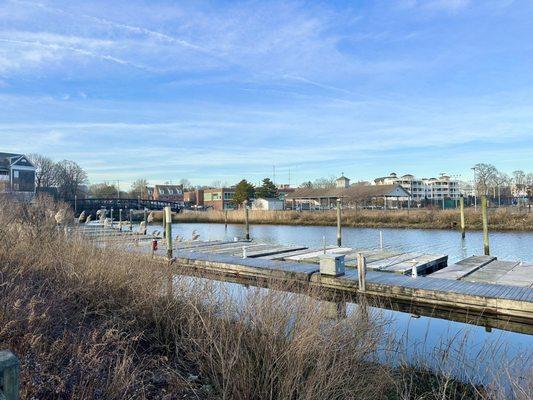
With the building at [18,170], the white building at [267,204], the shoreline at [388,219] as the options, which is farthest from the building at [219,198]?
the building at [18,170]

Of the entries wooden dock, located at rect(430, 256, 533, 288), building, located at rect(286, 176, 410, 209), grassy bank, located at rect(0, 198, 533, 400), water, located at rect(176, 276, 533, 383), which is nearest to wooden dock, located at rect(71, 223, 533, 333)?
wooden dock, located at rect(430, 256, 533, 288)

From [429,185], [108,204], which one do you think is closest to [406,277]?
[108,204]

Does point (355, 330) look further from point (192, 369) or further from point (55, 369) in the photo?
point (55, 369)

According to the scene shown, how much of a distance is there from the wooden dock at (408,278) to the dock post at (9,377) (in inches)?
140

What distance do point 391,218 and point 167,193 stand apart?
84.1 meters

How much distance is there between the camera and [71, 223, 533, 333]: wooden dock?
→ 9.02 m

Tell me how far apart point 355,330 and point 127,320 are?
297 centimetres

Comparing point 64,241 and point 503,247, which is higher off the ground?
point 64,241

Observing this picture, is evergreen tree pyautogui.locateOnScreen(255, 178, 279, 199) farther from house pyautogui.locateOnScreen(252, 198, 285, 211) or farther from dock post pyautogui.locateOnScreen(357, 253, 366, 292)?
dock post pyautogui.locateOnScreen(357, 253, 366, 292)

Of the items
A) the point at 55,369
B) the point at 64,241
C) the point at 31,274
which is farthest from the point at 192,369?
the point at 64,241

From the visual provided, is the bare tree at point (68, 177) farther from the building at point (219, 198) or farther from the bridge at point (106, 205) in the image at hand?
the building at point (219, 198)

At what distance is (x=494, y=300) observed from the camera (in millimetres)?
9312

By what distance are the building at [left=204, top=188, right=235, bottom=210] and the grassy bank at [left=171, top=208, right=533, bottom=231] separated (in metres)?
25.6

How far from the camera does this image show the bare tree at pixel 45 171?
71500 millimetres
